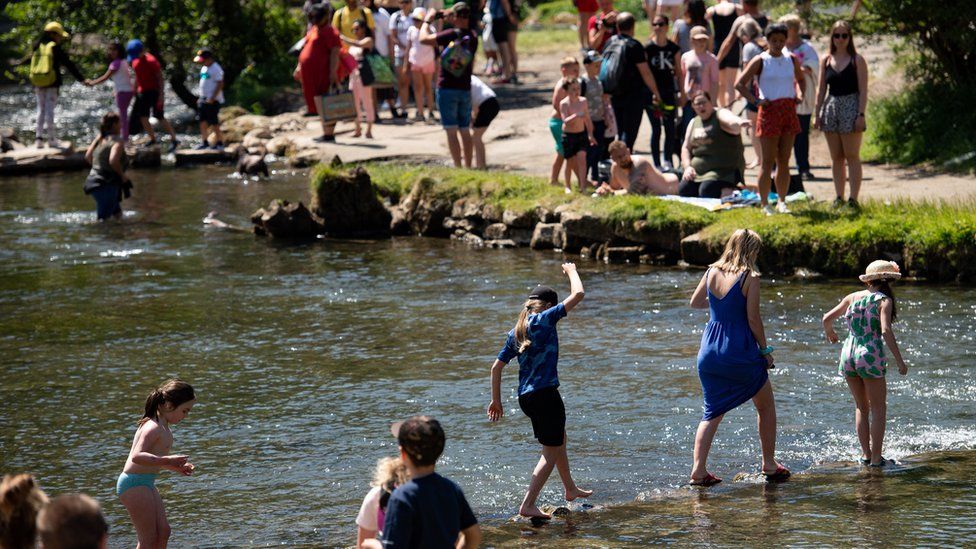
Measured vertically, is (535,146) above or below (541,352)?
above

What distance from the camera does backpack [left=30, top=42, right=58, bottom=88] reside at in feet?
76.2

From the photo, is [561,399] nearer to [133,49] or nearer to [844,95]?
[844,95]

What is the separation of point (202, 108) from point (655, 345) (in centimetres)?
1421

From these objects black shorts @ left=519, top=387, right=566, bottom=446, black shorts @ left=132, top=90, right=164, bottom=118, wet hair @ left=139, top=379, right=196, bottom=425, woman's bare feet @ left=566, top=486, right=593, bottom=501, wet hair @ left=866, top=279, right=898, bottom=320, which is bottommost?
woman's bare feet @ left=566, top=486, right=593, bottom=501

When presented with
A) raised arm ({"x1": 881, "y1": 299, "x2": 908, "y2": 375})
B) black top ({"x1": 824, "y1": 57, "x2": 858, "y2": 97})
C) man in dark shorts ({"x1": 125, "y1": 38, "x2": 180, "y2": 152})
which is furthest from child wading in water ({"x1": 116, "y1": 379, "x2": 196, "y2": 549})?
man in dark shorts ({"x1": 125, "y1": 38, "x2": 180, "y2": 152})

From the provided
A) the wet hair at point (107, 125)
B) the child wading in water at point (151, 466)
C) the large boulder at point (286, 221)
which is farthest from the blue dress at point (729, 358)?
the wet hair at point (107, 125)

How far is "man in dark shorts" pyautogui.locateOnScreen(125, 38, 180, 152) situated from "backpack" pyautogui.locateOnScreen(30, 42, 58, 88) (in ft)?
4.51

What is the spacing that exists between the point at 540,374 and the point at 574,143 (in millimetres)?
8095

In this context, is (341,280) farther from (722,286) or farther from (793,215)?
(722,286)

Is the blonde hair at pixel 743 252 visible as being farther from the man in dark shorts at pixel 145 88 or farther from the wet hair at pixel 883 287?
the man in dark shorts at pixel 145 88

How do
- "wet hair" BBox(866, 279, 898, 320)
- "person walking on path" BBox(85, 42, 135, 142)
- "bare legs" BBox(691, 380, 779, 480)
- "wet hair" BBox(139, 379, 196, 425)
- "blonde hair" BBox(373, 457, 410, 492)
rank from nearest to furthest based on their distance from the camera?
"blonde hair" BBox(373, 457, 410, 492)
"wet hair" BBox(139, 379, 196, 425)
"bare legs" BBox(691, 380, 779, 480)
"wet hair" BBox(866, 279, 898, 320)
"person walking on path" BBox(85, 42, 135, 142)

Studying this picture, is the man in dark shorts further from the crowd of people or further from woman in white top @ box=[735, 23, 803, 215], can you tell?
the crowd of people

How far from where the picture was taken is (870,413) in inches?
340

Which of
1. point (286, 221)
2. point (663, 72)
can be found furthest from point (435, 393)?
point (663, 72)
